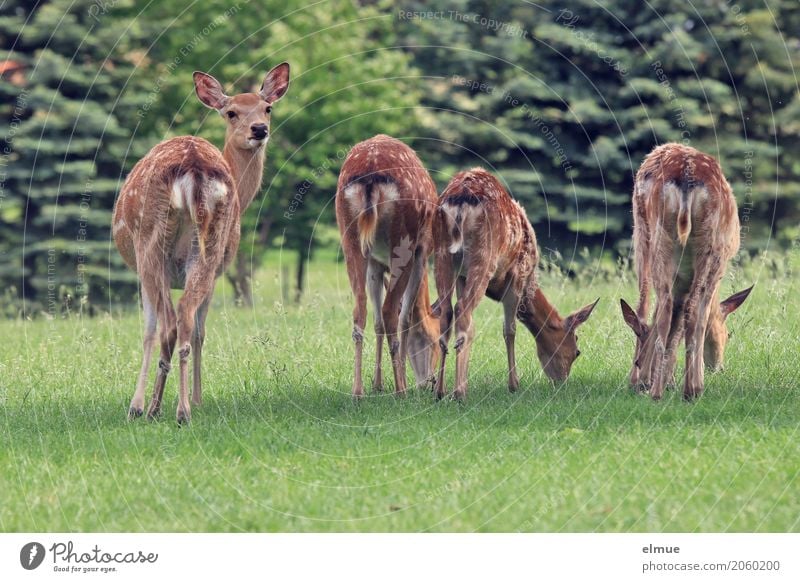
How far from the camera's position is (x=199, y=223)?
27.9 feet

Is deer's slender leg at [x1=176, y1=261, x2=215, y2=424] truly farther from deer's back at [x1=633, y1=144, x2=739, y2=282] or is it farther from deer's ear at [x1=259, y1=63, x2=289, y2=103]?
deer's back at [x1=633, y1=144, x2=739, y2=282]

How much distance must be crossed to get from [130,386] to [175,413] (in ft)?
4.48

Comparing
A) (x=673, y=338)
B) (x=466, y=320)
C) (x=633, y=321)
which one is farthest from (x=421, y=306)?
(x=673, y=338)

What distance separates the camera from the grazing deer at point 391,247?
9453mm

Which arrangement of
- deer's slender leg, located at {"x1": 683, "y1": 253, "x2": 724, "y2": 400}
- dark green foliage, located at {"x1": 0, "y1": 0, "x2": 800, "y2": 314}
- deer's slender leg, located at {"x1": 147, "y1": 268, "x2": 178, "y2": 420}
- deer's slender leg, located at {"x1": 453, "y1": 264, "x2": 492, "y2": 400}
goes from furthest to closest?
dark green foliage, located at {"x1": 0, "y1": 0, "x2": 800, "y2": 314}
deer's slender leg, located at {"x1": 453, "y1": 264, "x2": 492, "y2": 400}
deer's slender leg, located at {"x1": 683, "y1": 253, "x2": 724, "y2": 400}
deer's slender leg, located at {"x1": 147, "y1": 268, "x2": 178, "y2": 420}

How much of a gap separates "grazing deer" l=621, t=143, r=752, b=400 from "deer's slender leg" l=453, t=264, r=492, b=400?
1.27 metres

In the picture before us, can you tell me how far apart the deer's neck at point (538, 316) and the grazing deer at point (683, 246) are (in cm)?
101

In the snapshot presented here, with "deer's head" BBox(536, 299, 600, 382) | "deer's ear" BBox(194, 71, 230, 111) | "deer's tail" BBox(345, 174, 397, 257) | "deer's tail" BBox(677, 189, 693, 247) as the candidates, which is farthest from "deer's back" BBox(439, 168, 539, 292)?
"deer's ear" BBox(194, 71, 230, 111)

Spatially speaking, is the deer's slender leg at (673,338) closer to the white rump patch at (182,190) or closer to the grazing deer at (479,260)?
the grazing deer at (479,260)

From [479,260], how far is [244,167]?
7.26 feet

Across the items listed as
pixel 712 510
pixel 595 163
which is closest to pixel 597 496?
pixel 712 510

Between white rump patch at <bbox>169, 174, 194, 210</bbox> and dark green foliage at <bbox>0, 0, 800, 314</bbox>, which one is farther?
dark green foliage at <bbox>0, 0, 800, 314</bbox>

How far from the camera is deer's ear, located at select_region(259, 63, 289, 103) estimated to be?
10.3 metres

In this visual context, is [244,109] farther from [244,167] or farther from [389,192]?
[389,192]
